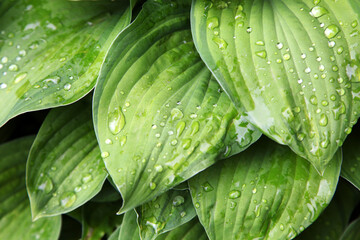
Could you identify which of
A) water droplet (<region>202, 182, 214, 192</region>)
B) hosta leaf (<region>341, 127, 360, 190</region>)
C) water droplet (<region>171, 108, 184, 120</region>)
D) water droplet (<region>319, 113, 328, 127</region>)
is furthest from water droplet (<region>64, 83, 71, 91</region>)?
hosta leaf (<region>341, 127, 360, 190</region>)

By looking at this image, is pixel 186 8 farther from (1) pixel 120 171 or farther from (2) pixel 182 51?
(1) pixel 120 171

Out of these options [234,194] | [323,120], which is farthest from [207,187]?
[323,120]

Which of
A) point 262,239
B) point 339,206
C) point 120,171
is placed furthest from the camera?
point 339,206

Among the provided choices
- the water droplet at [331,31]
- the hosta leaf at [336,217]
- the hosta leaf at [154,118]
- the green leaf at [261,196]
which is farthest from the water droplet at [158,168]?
the hosta leaf at [336,217]

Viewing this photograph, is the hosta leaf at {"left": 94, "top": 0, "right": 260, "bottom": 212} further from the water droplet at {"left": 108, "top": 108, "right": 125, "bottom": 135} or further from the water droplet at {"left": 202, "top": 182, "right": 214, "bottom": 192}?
the water droplet at {"left": 202, "top": 182, "right": 214, "bottom": 192}

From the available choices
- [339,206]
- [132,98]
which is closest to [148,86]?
[132,98]
